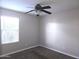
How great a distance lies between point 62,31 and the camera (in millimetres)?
4039

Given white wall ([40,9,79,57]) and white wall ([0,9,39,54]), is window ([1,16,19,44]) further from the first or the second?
white wall ([40,9,79,57])

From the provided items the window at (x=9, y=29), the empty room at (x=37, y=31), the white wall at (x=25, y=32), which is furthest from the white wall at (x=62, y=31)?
the window at (x=9, y=29)

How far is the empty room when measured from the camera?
3439mm

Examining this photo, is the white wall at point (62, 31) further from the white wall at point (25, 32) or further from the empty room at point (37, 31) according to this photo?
the white wall at point (25, 32)

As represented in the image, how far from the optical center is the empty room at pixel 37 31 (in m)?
3.44

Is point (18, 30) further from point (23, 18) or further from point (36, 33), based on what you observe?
point (36, 33)

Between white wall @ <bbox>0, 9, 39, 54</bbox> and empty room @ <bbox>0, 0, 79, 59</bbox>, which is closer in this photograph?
empty room @ <bbox>0, 0, 79, 59</bbox>

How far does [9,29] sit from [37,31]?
2.19 meters

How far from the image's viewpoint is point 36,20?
17.4ft

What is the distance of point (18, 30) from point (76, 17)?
3.30 meters

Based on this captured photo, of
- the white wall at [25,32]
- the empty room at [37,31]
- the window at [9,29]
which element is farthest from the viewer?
the white wall at [25,32]

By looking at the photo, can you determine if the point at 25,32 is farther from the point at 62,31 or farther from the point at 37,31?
the point at 62,31

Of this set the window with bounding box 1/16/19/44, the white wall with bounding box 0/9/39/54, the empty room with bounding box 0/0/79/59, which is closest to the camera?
the empty room with bounding box 0/0/79/59

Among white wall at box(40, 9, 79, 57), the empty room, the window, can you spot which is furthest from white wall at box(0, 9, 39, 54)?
white wall at box(40, 9, 79, 57)
